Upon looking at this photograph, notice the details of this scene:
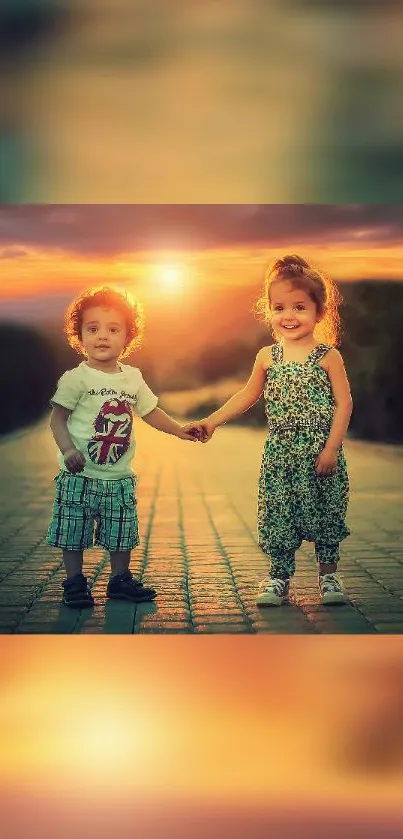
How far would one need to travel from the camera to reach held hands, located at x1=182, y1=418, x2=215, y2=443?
191 inches

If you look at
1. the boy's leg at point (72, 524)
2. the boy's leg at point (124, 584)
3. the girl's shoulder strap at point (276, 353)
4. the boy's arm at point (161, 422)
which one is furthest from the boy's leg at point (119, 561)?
the girl's shoulder strap at point (276, 353)

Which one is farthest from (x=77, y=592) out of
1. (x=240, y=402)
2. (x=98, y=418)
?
(x=240, y=402)

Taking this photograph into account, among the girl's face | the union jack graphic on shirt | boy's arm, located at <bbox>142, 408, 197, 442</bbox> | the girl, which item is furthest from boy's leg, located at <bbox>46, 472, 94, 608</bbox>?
the girl's face

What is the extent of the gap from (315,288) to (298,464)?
26.6 inches

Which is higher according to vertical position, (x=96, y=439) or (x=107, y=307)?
(x=107, y=307)

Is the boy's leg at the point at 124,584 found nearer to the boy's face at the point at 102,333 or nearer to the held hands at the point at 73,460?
the held hands at the point at 73,460

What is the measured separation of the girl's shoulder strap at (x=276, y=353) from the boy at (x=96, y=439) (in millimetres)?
461

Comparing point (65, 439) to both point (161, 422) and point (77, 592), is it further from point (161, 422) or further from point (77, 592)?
point (77, 592)

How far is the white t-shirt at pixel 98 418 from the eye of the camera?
476cm

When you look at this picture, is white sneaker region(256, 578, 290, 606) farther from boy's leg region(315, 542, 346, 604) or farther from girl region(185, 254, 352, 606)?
boy's leg region(315, 542, 346, 604)

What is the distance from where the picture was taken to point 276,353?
15.7 ft

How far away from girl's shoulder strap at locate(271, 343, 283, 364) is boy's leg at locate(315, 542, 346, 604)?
0.73 metres

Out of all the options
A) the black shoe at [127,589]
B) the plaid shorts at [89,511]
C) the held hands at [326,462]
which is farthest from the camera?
the black shoe at [127,589]
